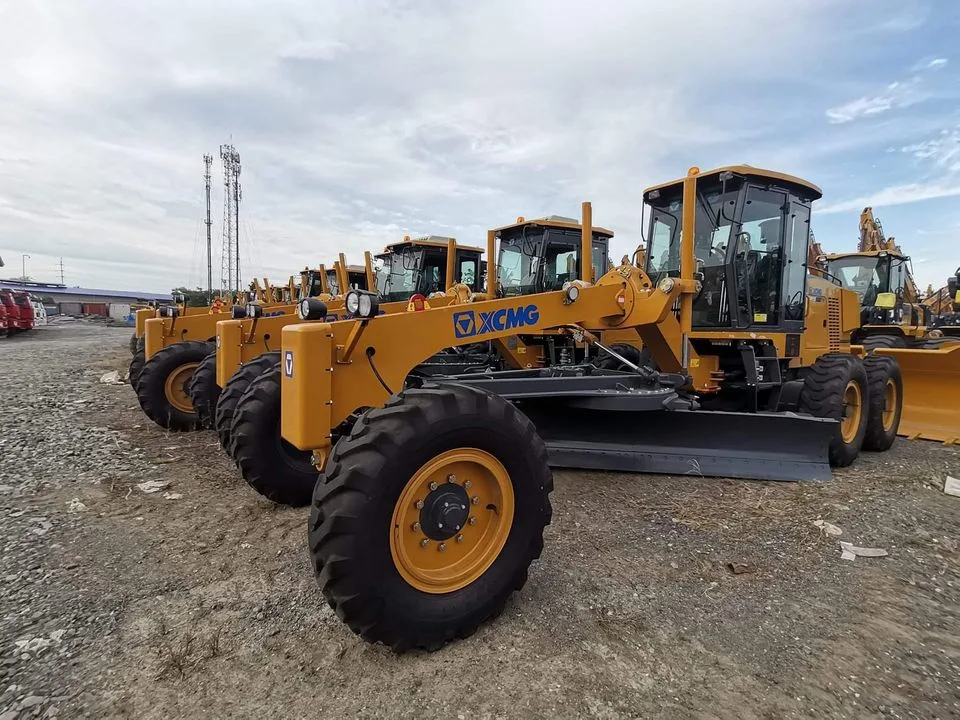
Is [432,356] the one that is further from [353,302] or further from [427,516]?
[427,516]

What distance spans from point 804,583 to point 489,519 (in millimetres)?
1912

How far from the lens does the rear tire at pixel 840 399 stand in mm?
5566

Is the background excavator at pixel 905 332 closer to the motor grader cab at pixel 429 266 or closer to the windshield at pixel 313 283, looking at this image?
the motor grader cab at pixel 429 266

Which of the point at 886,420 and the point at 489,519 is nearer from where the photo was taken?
the point at 489,519

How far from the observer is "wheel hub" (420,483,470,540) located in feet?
8.69

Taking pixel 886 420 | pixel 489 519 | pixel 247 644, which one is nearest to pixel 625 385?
pixel 489 519

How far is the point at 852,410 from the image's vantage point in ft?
19.9

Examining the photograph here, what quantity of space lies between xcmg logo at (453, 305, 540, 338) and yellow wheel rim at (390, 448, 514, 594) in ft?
3.49

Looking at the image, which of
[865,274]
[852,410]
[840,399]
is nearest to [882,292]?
[865,274]

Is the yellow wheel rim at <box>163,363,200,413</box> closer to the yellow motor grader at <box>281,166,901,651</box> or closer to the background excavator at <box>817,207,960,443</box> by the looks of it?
the yellow motor grader at <box>281,166,901,651</box>

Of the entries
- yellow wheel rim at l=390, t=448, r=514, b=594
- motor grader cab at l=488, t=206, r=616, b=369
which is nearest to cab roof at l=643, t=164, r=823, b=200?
motor grader cab at l=488, t=206, r=616, b=369

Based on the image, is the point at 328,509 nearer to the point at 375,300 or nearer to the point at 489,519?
the point at 489,519

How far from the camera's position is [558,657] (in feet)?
8.27

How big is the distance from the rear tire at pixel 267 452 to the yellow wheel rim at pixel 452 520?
6.39ft
